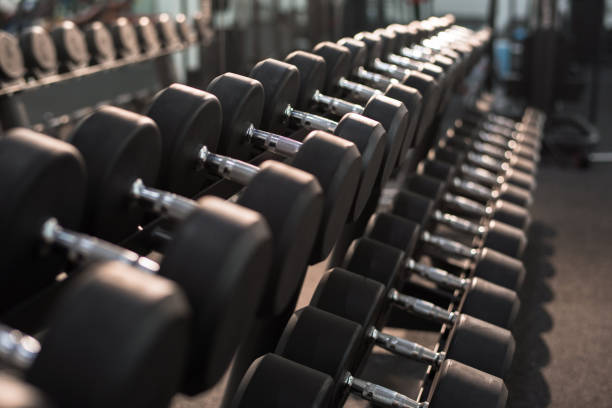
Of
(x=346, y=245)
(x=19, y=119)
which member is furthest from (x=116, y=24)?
(x=346, y=245)

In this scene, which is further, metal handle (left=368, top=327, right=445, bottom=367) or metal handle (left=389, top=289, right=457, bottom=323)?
metal handle (left=389, top=289, right=457, bottom=323)

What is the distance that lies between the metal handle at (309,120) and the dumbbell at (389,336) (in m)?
0.25

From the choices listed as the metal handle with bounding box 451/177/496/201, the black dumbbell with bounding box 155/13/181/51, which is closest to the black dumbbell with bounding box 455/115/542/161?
the metal handle with bounding box 451/177/496/201

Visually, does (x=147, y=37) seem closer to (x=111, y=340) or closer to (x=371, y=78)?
(x=371, y=78)

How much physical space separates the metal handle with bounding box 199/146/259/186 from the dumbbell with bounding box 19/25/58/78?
1.88m

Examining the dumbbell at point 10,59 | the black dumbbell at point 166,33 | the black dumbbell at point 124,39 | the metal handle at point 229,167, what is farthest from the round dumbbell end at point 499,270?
the black dumbbell at point 166,33

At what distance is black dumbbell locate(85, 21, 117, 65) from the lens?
9.58 feet

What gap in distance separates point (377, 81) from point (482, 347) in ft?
2.04

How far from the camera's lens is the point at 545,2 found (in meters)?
3.68

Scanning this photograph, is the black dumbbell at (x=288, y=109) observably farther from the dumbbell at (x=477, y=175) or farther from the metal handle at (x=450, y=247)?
the dumbbell at (x=477, y=175)

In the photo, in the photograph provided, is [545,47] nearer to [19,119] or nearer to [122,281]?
[19,119]

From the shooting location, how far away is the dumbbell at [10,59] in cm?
229

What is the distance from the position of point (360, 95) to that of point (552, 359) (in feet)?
3.11

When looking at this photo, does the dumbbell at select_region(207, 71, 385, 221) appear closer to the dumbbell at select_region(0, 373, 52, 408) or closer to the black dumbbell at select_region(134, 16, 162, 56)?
the dumbbell at select_region(0, 373, 52, 408)
